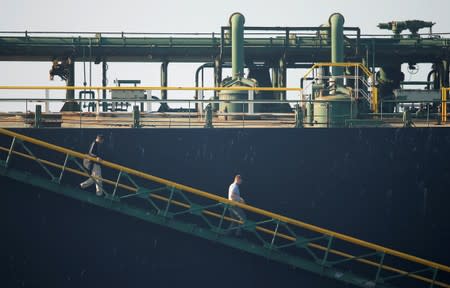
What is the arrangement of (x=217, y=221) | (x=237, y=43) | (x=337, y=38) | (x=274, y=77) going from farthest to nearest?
(x=274, y=77) < (x=337, y=38) < (x=237, y=43) < (x=217, y=221)

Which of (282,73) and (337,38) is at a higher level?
(337,38)

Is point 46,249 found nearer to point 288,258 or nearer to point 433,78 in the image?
point 288,258

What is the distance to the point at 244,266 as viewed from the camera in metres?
22.2

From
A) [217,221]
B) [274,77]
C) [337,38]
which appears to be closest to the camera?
[217,221]

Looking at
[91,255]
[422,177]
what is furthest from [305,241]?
[91,255]

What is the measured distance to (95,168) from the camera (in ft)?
71.5

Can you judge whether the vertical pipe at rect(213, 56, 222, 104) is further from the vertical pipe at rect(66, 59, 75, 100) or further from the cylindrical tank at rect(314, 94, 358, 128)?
the cylindrical tank at rect(314, 94, 358, 128)

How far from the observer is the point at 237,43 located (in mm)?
32344

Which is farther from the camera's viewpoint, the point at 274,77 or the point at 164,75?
the point at 274,77

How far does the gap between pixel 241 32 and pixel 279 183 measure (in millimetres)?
11073

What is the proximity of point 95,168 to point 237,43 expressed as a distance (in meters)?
Answer: 11.9

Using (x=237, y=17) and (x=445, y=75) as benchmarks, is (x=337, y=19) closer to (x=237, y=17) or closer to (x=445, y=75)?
(x=237, y=17)

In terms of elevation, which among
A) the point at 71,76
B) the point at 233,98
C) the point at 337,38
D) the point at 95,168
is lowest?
the point at 95,168

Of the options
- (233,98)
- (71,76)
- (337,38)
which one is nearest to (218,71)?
(337,38)
